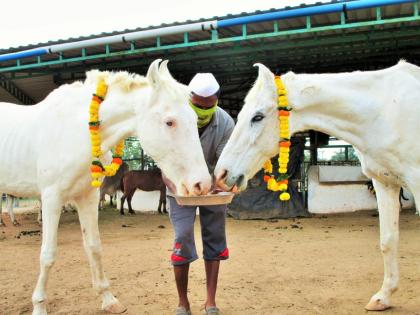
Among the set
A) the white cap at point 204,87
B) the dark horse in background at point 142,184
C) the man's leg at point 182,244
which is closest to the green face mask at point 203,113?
the white cap at point 204,87

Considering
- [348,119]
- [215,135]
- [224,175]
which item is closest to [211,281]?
[224,175]

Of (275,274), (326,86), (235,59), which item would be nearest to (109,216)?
(235,59)

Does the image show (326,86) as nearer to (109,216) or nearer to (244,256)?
(244,256)

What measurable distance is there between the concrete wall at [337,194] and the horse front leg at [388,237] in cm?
771

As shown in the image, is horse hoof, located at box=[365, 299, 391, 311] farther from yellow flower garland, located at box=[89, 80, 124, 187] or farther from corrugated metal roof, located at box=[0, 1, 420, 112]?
corrugated metal roof, located at box=[0, 1, 420, 112]

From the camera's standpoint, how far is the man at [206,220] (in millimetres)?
3504

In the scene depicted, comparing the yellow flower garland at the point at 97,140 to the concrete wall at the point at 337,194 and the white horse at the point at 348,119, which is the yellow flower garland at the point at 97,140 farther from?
the concrete wall at the point at 337,194

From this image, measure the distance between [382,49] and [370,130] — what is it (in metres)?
7.68

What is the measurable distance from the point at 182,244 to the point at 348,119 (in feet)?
5.44

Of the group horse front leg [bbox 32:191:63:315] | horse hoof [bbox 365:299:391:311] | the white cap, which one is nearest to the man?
the white cap

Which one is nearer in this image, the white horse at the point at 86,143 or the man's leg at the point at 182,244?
the white horse at the point at 86,143

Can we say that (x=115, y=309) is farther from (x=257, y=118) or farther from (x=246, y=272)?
(x=257, y=118)

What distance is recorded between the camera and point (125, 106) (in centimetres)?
358

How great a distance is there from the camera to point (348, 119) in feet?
11.2
